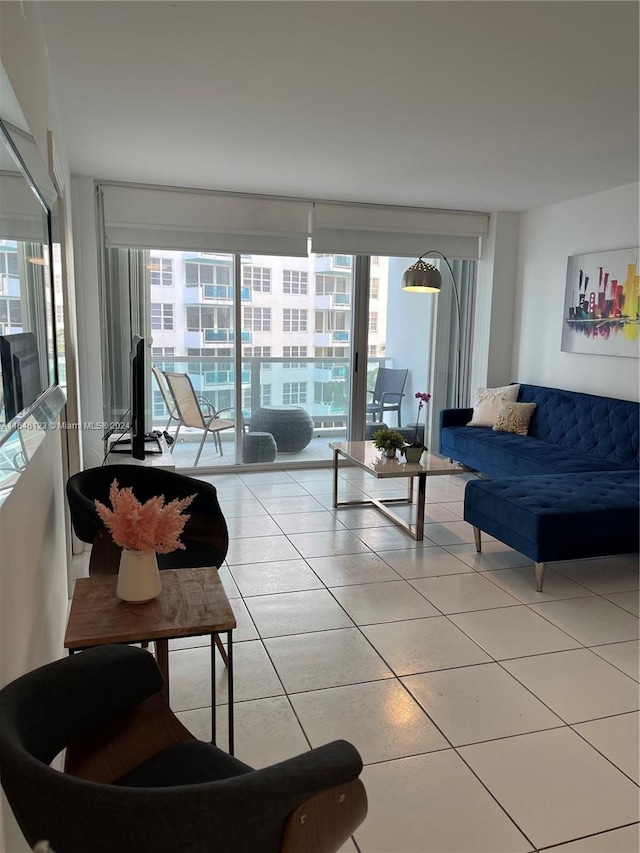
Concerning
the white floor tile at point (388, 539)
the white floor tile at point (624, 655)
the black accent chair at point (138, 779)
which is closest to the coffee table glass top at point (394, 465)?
the white floor tile at point (388, 539)

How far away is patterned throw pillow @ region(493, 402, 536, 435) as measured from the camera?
18.6ft

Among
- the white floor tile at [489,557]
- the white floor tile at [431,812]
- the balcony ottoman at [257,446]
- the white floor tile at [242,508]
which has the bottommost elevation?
the white floor tile at [431,812]

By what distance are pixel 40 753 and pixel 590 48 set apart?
3091 millimetres

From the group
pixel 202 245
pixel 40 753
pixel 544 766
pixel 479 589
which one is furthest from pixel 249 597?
pixel 202 245

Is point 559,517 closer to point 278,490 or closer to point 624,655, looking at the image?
point 624,655

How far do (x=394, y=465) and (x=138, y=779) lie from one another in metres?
3.14

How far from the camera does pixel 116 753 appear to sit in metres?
1.42

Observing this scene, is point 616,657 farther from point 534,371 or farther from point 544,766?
point 534,371

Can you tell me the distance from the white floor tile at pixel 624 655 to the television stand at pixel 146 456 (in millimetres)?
2412

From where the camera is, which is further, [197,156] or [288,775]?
[197,156]

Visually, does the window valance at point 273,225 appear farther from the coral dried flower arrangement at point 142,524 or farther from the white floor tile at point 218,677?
the coral dried flower arrangement at point 142,524

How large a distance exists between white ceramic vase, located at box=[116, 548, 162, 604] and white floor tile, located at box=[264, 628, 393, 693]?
92cm

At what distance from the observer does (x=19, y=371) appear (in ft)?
4.84

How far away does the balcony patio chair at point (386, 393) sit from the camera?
6668 mm
